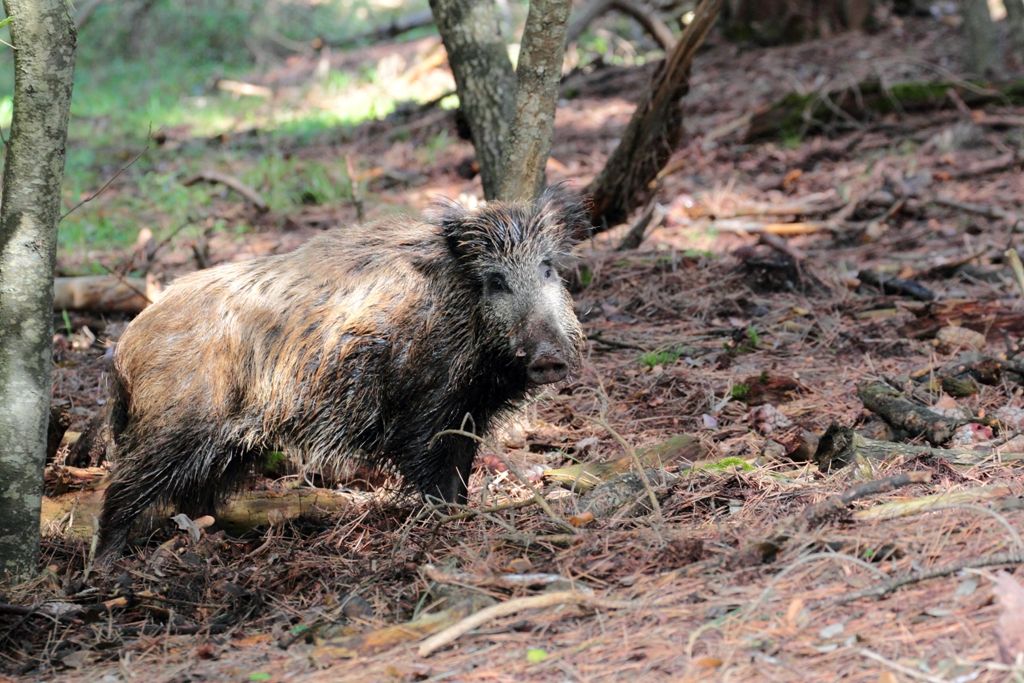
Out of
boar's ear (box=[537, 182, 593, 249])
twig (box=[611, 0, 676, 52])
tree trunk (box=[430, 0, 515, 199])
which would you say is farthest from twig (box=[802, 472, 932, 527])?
twig (box=[611, 0, 676, 52])

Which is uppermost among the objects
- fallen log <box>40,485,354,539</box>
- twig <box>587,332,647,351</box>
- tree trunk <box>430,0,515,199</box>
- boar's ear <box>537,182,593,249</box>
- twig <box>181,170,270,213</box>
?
tree trunk <box>430,0,515,199</box>

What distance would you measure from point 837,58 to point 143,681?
11.4 m

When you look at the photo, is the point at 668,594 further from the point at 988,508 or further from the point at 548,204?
the point at 548,204

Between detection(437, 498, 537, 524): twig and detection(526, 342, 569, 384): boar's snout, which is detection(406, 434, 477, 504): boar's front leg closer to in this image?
detection(437, 498, 537, 524): twig

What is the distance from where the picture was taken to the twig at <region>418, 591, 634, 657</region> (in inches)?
128

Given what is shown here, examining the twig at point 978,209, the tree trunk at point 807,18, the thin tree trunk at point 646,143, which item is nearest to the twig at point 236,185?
the thin tree trunk at point 646,143

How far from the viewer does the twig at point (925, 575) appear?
3125 mm

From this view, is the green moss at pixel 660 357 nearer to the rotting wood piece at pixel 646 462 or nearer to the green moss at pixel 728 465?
the rotting wood piece at pixel 646 462

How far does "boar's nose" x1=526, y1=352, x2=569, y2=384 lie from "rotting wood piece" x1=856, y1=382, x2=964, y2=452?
4.06ft

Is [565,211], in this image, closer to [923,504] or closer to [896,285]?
[923,504]

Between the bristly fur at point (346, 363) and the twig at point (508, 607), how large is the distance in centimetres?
144

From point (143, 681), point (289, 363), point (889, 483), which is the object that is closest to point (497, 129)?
point (289, 363)

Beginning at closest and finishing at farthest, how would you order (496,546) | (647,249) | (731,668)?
(731,668), (496,546), (647,249)

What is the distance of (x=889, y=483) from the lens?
373 cm
